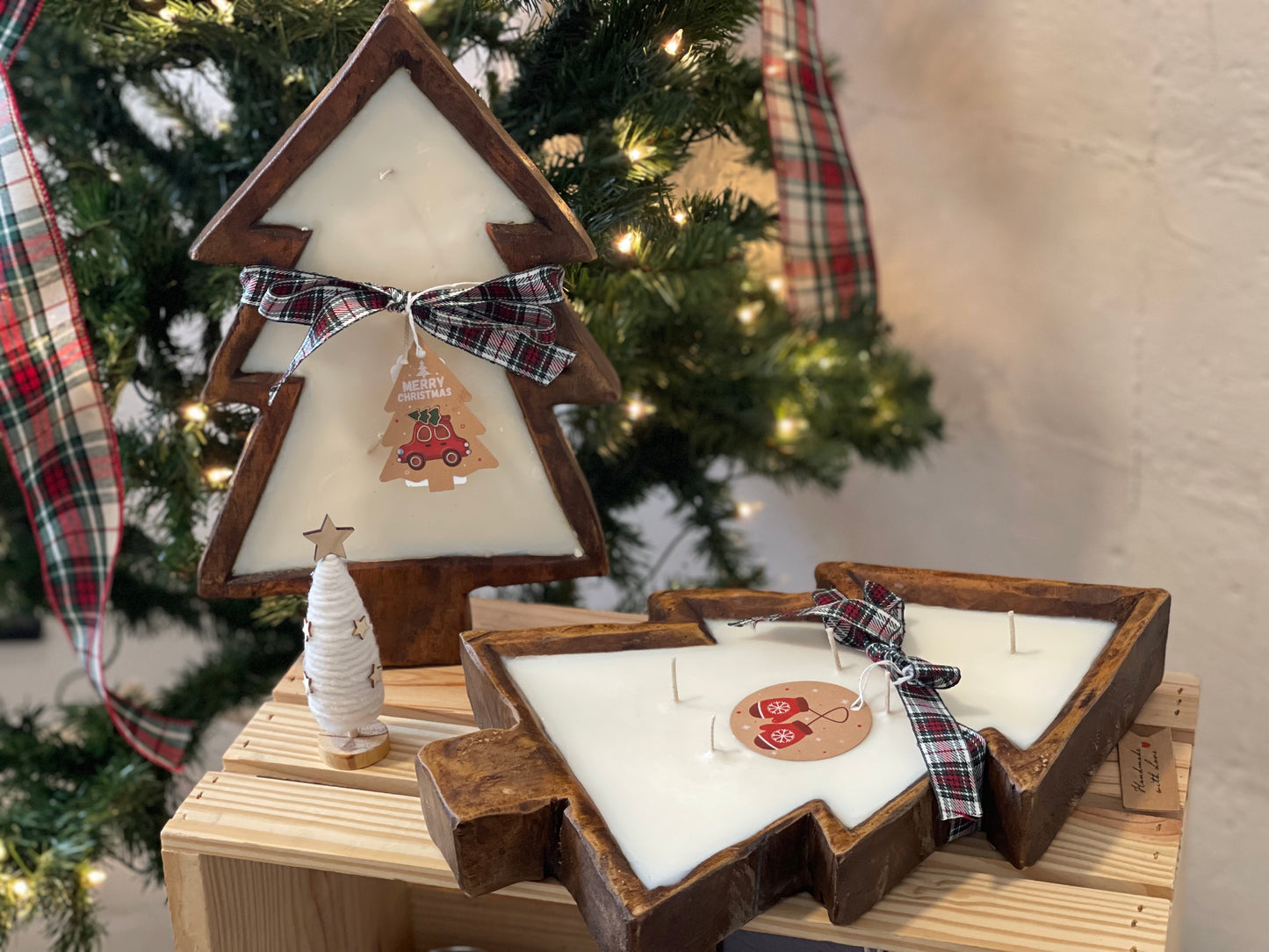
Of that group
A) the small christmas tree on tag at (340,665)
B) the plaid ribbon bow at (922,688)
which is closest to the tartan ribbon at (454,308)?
the small christmas tree on tag at (340,665)

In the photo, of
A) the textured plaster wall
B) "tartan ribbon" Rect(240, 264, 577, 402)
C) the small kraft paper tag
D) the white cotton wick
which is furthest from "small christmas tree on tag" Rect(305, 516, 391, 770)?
the textured plaster wall

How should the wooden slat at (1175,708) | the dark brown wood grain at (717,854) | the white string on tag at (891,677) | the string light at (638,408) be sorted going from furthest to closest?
the string light at (638,408), the wooden slat at (1175,708), the white string on tag at (891,677), the dark brown wood grain at (717,854)

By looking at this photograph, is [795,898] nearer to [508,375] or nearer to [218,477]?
[508,375]

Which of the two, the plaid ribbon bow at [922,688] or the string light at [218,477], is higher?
the string light at [218,477]

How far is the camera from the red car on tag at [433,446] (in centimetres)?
82

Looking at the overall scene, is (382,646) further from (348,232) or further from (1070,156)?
(1070,156)

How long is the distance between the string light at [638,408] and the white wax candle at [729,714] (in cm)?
39

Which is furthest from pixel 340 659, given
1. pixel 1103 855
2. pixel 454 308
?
pixel 1103 855

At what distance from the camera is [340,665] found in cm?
77

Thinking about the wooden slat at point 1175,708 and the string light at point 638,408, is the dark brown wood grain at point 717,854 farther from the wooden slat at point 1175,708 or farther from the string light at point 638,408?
the string light at point 638,408

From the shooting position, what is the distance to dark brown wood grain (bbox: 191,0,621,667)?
758 millimetres

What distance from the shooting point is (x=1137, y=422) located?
1368mm

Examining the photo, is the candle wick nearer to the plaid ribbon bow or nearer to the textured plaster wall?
the plaid ribbon bow

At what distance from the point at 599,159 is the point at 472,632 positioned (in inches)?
13.9
